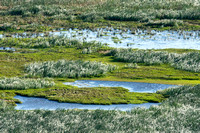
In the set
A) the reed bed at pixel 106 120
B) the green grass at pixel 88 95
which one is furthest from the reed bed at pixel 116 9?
the reed bed at pixel 106 120

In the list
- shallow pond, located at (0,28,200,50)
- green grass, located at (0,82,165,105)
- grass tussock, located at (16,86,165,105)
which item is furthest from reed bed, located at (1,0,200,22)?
grass tussock, located at (16,86,165,105)

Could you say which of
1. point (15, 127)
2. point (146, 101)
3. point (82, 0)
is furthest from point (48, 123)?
point (82, 0)

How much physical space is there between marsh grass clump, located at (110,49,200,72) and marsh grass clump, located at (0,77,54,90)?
12.3m

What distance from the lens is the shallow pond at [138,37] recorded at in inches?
1994

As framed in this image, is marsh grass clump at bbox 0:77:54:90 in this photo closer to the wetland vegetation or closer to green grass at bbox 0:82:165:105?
the wetland vegetation

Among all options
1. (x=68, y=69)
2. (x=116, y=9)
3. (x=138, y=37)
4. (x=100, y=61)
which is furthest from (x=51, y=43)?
(x=116, y=9)

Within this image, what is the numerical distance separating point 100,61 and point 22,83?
11.9m

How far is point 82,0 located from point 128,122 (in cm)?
6753

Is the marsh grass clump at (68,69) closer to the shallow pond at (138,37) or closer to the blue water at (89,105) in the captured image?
the blue water at (89,105)

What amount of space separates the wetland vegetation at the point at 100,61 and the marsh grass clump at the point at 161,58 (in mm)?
109

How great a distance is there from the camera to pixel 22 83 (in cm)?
3216

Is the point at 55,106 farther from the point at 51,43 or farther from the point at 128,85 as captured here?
the point at 51,43

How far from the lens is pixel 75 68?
37.2 m

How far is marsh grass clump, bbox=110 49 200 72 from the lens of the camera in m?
39.8
